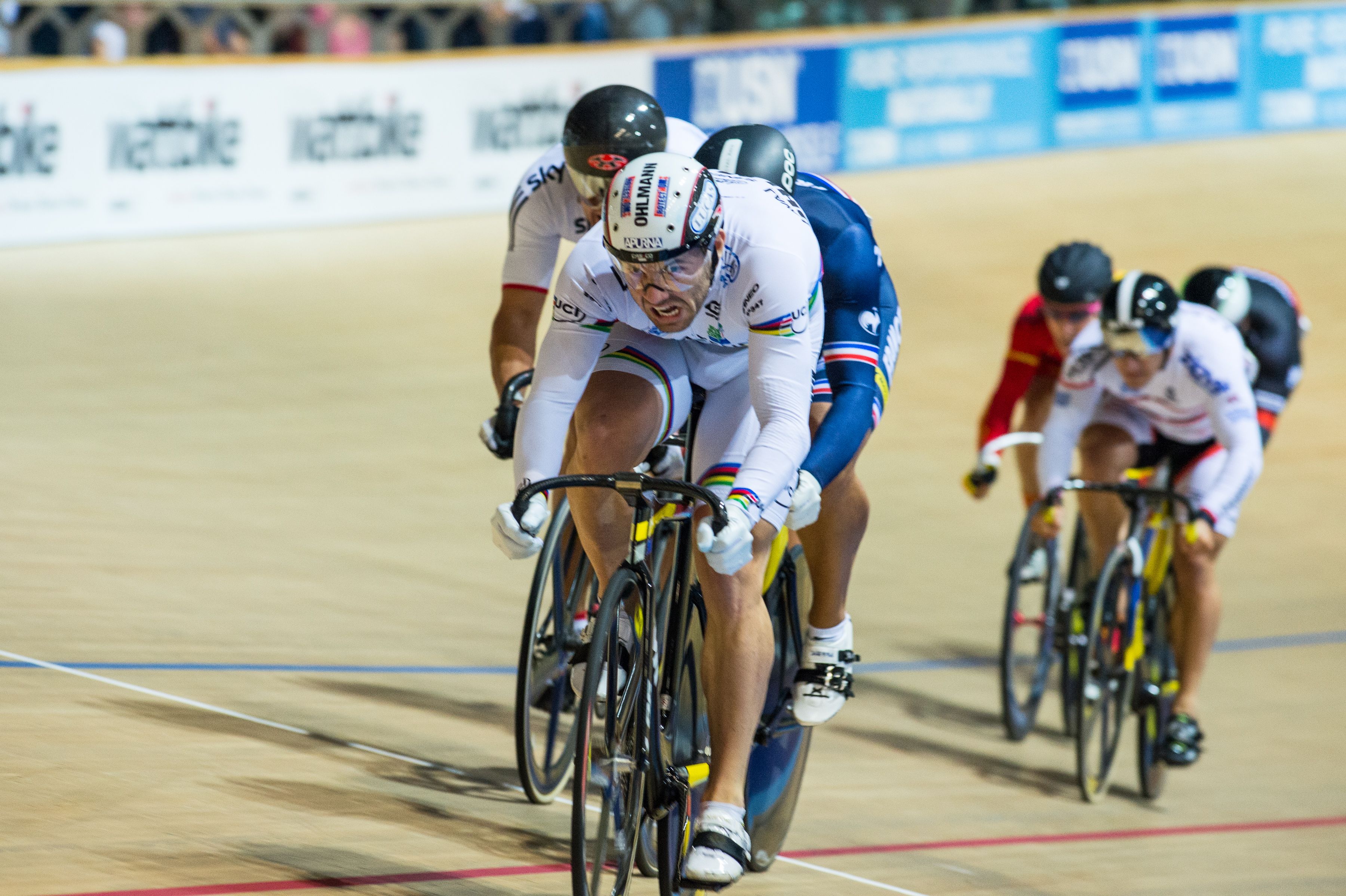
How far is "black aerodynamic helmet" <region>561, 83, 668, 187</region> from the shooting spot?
3504 mm

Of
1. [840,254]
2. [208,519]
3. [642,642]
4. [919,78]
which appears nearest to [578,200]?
[840,254]

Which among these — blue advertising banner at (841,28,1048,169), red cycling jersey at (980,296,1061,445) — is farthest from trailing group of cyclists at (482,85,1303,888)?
blue advertising banner at (841,28,1048,169)

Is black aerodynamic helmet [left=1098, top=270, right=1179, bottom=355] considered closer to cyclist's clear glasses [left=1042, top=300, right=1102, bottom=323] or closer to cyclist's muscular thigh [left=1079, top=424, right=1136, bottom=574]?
cyclist's clear glasses [left=1042, top=300, right=1102, bottom=323]

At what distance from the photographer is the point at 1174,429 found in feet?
16.9

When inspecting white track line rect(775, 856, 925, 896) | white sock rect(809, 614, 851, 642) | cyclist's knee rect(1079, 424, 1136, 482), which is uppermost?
cyclist's knee rect(1079, 424, 1136, 482)

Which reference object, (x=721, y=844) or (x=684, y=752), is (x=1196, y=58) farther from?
(x=721, y=844)

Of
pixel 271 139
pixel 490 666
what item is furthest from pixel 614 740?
pixel 271 139

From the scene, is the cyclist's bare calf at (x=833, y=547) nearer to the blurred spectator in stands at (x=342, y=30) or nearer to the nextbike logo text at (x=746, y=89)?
the blurred spectator in stands at (x=342, y=30)

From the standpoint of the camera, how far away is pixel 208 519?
19.5 feet

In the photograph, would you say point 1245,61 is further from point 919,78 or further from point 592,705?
point 592,705

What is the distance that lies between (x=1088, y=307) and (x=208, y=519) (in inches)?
123

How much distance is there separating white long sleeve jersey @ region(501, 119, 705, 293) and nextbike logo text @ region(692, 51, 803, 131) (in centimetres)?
799

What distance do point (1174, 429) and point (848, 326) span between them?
2.22m

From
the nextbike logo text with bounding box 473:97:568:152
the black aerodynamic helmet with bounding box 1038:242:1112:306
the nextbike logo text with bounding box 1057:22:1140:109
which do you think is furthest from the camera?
the nextbike logo text with bounding box 1057:22:1140:109
